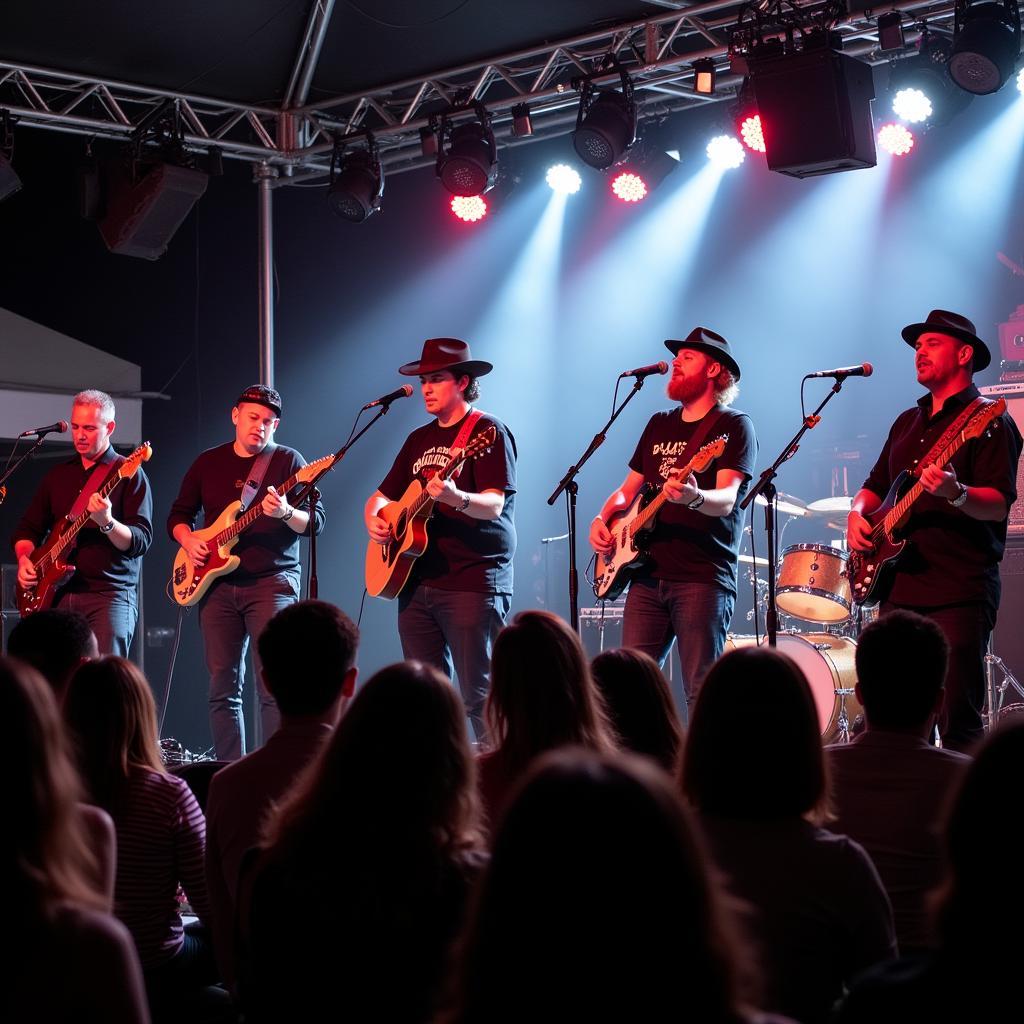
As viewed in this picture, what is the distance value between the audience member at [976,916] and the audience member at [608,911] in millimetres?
257

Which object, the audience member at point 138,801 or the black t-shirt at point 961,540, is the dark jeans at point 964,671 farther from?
the audience member at point 138,801

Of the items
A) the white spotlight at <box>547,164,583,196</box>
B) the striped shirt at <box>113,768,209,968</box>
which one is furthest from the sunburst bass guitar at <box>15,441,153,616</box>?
the striped shirt at <box>113,768,209,968</box>

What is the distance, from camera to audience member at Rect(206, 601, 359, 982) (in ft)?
9.14

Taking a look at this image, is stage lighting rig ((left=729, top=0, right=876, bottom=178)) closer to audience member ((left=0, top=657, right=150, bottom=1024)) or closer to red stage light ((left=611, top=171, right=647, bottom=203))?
red stage light ((left=611, top=171, right=647, bottom=203))

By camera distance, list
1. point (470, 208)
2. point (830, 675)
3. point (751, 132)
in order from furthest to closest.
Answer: point (470, 208)
point (751, 132)
point (830, 675)

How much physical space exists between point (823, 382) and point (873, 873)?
31.4 feet

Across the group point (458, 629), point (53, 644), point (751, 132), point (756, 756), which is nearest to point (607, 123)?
point (751, 132)

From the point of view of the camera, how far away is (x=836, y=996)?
6.77ft

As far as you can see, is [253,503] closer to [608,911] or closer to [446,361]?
[446,361]

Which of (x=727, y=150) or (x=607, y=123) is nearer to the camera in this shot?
(x=607, y=123)

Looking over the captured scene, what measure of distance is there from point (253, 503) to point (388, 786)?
16.5ft

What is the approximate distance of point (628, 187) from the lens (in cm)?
911

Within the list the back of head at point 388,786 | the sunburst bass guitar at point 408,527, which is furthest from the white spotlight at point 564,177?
the back of head at point 388,786

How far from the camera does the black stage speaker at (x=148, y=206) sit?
8.04 meters
